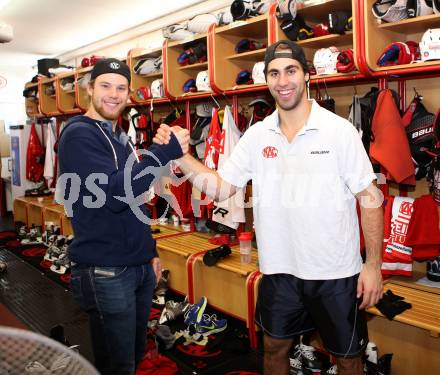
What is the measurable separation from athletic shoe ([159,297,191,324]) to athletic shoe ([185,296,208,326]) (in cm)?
6

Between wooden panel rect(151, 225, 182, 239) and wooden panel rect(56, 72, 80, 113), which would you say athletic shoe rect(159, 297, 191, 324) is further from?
wooden panel rect(56, 72, 80, 113)

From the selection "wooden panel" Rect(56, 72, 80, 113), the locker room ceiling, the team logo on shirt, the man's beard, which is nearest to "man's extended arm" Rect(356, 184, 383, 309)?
the team logo on shirt

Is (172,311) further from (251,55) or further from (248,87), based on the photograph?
(251,55)

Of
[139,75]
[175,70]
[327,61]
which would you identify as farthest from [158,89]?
[327,61]

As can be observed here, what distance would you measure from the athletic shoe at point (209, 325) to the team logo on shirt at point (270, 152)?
1613 millimetres

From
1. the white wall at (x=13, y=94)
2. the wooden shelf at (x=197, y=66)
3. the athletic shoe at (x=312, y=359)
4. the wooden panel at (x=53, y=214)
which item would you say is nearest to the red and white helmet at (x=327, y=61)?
the wooden shelf at (x=197, y=66)

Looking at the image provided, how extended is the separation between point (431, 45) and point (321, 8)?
0.79 meters

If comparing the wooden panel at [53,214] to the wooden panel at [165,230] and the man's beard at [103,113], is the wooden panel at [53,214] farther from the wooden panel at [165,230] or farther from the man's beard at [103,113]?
the man's beard at [103,113]

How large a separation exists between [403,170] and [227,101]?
6.12 ft

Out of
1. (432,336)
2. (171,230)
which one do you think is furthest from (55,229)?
(432,336)

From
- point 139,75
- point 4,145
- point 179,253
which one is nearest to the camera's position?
point 179,253

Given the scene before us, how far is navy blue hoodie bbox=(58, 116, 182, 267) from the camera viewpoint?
→ 1.43 m

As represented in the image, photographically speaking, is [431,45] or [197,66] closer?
[431,45]

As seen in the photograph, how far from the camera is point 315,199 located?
160 cm
